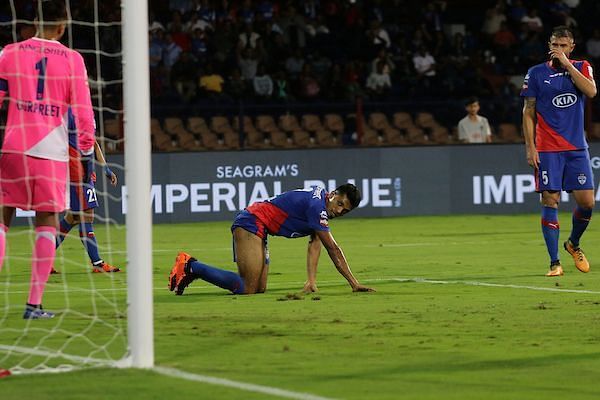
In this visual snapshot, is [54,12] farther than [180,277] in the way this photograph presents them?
No

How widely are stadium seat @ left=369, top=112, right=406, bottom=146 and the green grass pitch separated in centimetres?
899

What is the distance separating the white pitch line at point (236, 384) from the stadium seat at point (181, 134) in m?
16.3

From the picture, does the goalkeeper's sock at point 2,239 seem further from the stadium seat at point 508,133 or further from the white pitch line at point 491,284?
the stadium seat at point 508,133

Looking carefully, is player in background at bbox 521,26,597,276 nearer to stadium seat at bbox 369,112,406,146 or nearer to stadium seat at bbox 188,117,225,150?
Answer: stadium seat at bbox 188,117,225,150

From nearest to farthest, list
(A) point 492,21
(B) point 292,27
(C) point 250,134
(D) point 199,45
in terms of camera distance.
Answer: (C) point 250,134
(D) point 199,45
(B) point 292,27
(A) point 492,21

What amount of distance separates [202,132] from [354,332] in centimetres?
1508

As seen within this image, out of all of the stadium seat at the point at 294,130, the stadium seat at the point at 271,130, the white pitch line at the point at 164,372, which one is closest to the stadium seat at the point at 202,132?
the stadium seat at the point at 271,130

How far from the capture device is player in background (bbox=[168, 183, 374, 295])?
11.1 metres

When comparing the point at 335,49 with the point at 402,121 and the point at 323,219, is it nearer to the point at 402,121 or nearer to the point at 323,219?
the point at 402,121

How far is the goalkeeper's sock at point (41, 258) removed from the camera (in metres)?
9.04

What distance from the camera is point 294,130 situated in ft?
79.8

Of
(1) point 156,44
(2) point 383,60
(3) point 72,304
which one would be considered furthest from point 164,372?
(2) point 383,60

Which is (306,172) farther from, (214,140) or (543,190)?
(543,190)

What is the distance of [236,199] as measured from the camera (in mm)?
23047
